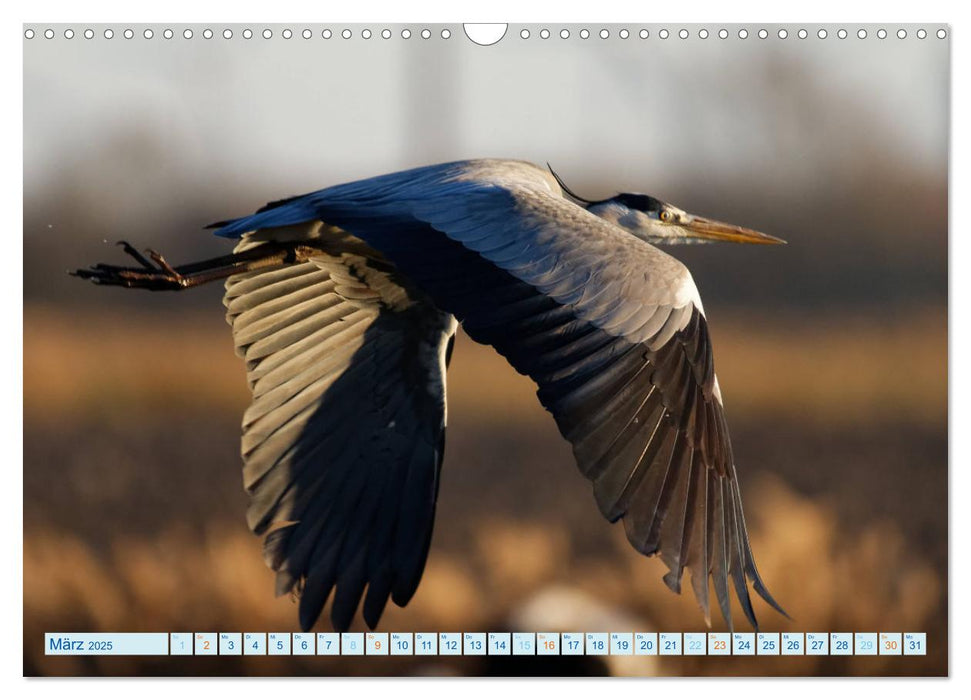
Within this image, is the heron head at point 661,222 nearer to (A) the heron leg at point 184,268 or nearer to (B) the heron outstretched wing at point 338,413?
(B) the heron outstretched wing at point 338,413

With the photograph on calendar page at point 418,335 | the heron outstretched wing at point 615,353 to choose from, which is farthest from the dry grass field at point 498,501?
the heron outstretched wing at point 615,353

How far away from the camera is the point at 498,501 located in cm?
411

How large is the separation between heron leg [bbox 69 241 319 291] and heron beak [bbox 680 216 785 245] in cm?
108

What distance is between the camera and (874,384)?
12.3 ft

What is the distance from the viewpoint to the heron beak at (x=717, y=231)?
4.03 meters

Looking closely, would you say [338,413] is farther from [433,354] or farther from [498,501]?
[498,501]

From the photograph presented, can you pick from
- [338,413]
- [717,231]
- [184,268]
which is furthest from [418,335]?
[717,231]

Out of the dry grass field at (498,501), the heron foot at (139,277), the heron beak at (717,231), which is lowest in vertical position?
the dry grass field at (498,501)

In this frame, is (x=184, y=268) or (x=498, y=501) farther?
(x=498, y=501)

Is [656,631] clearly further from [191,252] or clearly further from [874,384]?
[191,252]

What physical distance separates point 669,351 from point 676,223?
46.5 inches

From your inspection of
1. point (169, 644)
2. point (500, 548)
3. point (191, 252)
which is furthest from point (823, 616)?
point (191, 252)

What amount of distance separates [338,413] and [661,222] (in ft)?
3.49

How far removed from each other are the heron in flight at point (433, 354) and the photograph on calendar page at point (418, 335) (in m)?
0.01
